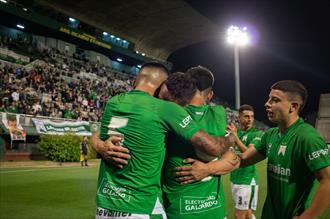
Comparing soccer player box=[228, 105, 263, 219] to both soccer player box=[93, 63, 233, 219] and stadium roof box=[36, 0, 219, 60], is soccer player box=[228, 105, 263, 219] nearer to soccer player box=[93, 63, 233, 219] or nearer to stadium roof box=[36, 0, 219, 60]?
soccer player box=[93, 63, 233, 219]

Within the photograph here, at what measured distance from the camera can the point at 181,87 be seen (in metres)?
3.43

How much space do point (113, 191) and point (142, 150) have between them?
0.42m

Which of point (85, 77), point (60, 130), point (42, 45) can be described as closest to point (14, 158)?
point (60, 130)

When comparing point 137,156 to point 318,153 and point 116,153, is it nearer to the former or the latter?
point 116,153

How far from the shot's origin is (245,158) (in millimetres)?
4137

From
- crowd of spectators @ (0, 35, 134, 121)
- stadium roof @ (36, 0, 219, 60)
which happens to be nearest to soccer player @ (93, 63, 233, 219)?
crowd of spectators @ (0, 35, 134, 121)

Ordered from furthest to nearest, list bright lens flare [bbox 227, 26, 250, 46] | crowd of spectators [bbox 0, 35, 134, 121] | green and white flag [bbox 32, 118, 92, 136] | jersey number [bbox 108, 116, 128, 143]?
crowd of spectators [bbox 0, 35, 134, 121], green and white flag [bbox 32, 118, 92, 136], bright lens flare [bbox 227, 26, 250, 46], jersey number [bbox 108, 116, 128, 143]

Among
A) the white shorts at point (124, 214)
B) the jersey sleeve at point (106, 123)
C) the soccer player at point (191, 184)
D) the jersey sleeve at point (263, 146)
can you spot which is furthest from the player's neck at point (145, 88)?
the jersey sleeve at point (263, 146)

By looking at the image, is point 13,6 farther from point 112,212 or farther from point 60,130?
point 112,212

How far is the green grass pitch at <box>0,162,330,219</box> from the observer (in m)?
9.24

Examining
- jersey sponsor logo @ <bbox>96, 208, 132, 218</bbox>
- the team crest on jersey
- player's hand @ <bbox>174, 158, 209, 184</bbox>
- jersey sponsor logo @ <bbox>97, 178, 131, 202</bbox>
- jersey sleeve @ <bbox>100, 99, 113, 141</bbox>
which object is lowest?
jersey sponsor logo @ <bbox>96, 208, 132, 218</bbox>

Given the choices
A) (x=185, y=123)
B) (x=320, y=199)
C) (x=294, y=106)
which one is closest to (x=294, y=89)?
(x=294, y=106)

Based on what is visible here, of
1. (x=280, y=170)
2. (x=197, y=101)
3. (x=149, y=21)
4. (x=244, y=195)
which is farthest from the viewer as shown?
(x=149, y=21)

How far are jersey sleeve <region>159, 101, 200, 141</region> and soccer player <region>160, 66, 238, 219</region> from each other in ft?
0.59
